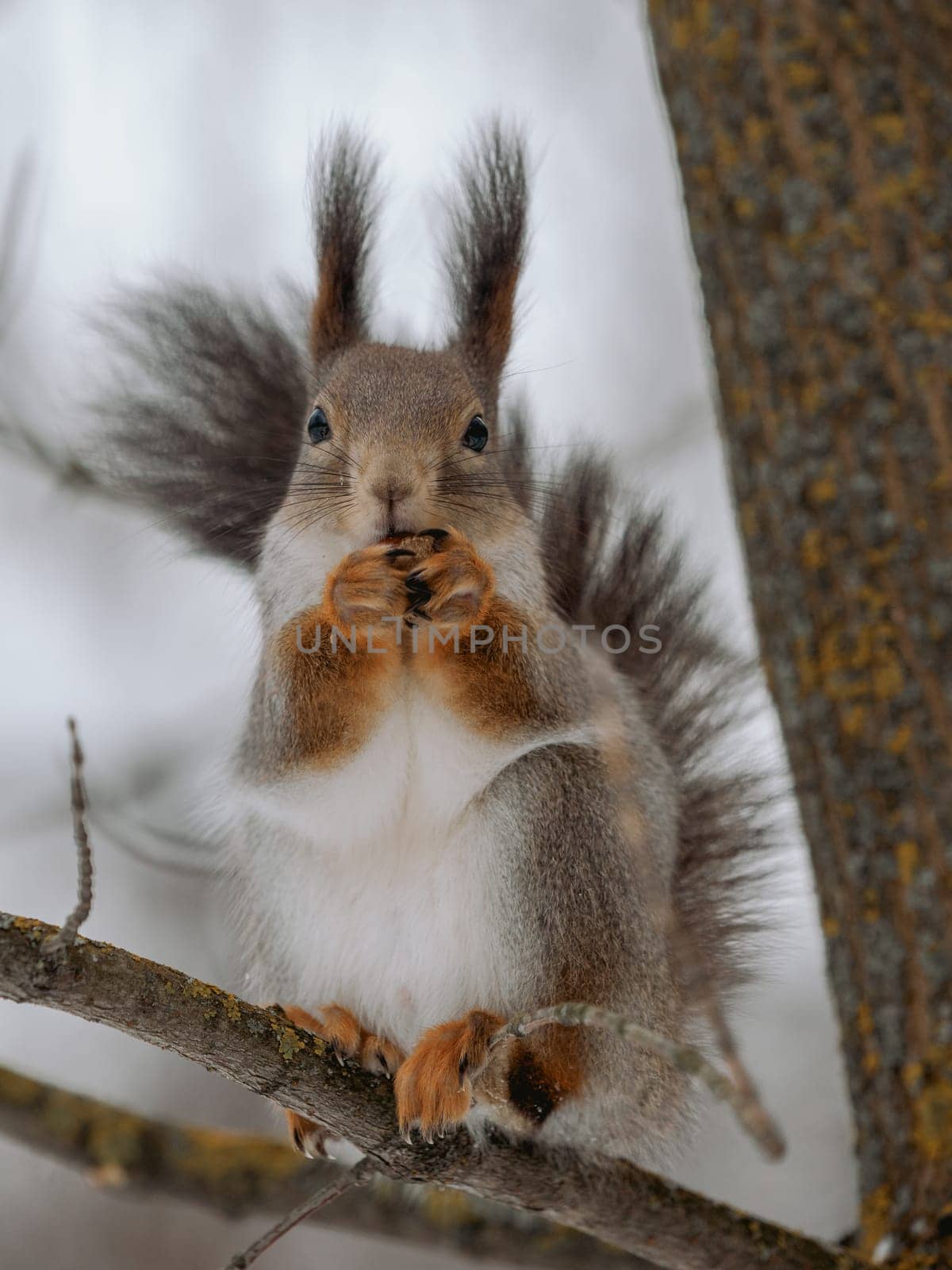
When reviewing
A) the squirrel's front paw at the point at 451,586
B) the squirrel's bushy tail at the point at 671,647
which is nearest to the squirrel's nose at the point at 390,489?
the squirrel's front paw at the point at 451,586

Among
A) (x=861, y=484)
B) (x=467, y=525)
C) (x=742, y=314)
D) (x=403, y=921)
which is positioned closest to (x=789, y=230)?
(x=742, y=314)

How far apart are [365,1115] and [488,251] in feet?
5.53

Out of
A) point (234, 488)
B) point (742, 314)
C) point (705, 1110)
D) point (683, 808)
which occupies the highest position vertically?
point (234, 488)

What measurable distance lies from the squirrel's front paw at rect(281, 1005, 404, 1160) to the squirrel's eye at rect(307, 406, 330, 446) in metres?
0.99

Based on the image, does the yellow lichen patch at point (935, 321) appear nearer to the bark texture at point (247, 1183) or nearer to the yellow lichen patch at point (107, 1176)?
the bark texture at point (247, 1183)

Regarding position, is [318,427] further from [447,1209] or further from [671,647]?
[447,1209]

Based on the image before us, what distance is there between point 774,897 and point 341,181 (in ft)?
5.37

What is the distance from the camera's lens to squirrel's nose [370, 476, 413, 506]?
2.04 m

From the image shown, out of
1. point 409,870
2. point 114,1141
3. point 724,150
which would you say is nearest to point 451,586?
point 409,870

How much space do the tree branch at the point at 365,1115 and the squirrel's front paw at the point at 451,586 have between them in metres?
0.64

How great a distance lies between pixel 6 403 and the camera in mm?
3016

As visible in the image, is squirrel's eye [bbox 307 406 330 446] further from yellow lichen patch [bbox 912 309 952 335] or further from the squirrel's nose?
yellow lichen patch [bbox 912 309 952 335]

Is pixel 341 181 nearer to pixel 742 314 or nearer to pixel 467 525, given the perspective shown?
pixel 467 525

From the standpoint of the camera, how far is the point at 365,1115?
70.6 inches
